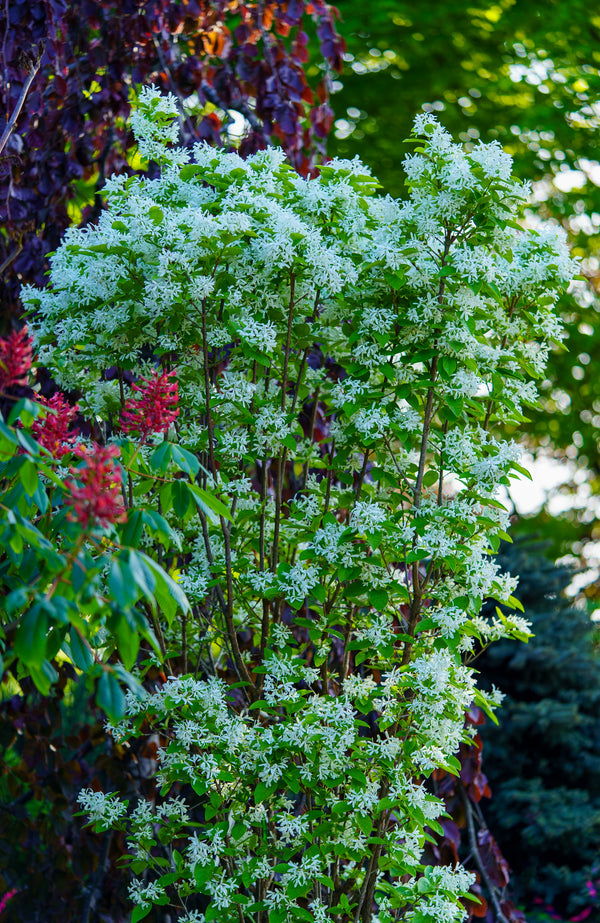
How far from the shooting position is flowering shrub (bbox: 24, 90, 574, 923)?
2.26 meters

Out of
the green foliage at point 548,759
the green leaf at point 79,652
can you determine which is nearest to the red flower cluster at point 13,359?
the green leaf at point 79,652

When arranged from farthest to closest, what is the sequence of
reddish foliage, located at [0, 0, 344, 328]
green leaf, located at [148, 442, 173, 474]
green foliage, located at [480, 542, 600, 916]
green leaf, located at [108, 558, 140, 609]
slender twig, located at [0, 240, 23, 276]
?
green foliage, located at [480, 542, 600, 916] → reddish foliage, located at [0, 0, 344, 328] → slender twig, located at [0, 240, 23, 276] → green leaf, located at [148, 442, 173, 474] → green leaf, located at [108, 558, 140, 609]

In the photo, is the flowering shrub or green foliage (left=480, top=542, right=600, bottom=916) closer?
the flowering shrub

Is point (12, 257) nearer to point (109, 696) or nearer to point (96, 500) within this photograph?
point (96, 500)

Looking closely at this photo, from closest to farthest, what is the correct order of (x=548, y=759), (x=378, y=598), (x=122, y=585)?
(x=122, y=585) → (x=378, y=598) → (x=548, y=759)

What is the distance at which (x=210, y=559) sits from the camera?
2.52m

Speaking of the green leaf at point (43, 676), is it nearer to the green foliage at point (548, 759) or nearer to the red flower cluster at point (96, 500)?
the red flower cluster at point (96, 500)

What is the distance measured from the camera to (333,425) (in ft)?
8.50

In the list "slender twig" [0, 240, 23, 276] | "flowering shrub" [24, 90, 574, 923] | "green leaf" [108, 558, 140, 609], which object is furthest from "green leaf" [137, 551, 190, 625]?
"slender twig" [0, 240, 23, 276]

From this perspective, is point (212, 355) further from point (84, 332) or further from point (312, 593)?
point (312, 593)

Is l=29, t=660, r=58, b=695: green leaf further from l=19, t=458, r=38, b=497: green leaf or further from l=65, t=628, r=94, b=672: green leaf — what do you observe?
l=19, t=458, r=38, b=497: green leaf

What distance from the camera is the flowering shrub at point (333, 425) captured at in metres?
2.26

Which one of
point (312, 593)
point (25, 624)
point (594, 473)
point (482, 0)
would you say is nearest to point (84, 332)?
point (312, 593)

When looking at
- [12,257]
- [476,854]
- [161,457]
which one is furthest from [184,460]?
[476,854]
